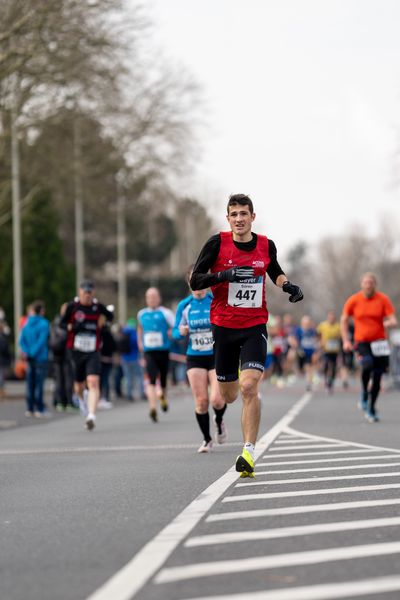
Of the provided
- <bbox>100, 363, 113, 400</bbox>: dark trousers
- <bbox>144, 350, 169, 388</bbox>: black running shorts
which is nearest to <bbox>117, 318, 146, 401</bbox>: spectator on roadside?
<bbox>100, 363, 113, 400</bbox>: dark trousers

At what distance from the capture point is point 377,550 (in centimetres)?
686

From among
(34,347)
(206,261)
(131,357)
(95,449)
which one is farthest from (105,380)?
(206,261)

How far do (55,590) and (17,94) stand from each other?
34295 millimetres

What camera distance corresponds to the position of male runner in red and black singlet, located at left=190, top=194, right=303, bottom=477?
1090 cm

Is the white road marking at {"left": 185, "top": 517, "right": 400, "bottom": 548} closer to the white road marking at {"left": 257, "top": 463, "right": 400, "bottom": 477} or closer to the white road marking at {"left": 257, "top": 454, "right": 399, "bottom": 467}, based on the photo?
the white road marking at {"left": 257, "top": 463, "right": 400, "bottom": 477}

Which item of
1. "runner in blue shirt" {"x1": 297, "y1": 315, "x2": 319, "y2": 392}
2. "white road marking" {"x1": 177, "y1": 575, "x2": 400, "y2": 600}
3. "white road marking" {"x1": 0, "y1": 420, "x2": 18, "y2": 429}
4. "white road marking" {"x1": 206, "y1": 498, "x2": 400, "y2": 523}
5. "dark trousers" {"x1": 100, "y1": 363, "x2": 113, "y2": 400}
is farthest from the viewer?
"runner in blue shirt" {"x1": 297, "y1": 315, "x2": 319, "y2": 392}

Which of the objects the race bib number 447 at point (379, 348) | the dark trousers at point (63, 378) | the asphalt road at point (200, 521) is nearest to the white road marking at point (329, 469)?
the asphalt road at point (200, 521)

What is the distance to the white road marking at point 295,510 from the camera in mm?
8258

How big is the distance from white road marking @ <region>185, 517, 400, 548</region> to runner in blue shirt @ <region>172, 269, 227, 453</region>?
588 centimetres

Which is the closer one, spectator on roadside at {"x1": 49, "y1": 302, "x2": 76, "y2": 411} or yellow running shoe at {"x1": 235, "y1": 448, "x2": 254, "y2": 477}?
yellow running shoe at {"x1": 235, "y1": 448, "x2": 254, "y2": 477}

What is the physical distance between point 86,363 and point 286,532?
1183 cm

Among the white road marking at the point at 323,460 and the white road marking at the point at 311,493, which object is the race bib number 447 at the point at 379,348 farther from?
the white road marking at the point at 311,493

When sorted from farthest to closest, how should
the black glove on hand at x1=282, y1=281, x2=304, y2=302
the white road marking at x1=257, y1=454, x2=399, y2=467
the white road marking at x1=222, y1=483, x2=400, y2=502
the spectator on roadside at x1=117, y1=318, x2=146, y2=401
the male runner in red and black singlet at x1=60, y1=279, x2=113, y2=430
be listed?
the spectator on roadside at x1=117, y1=318, x2=146, y2=401, the male runner in red and black singlet at x1=60, y1=279, x2=113, y2=430, the white road marking at x1=257, y1=454, x2=399, y2=467, the black glove on hand at x1=282, y1=281, x2=304, y2=302, the white road marking at x1=222, y1=483, x2=400, y2=502

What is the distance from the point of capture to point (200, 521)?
26.6 feet
